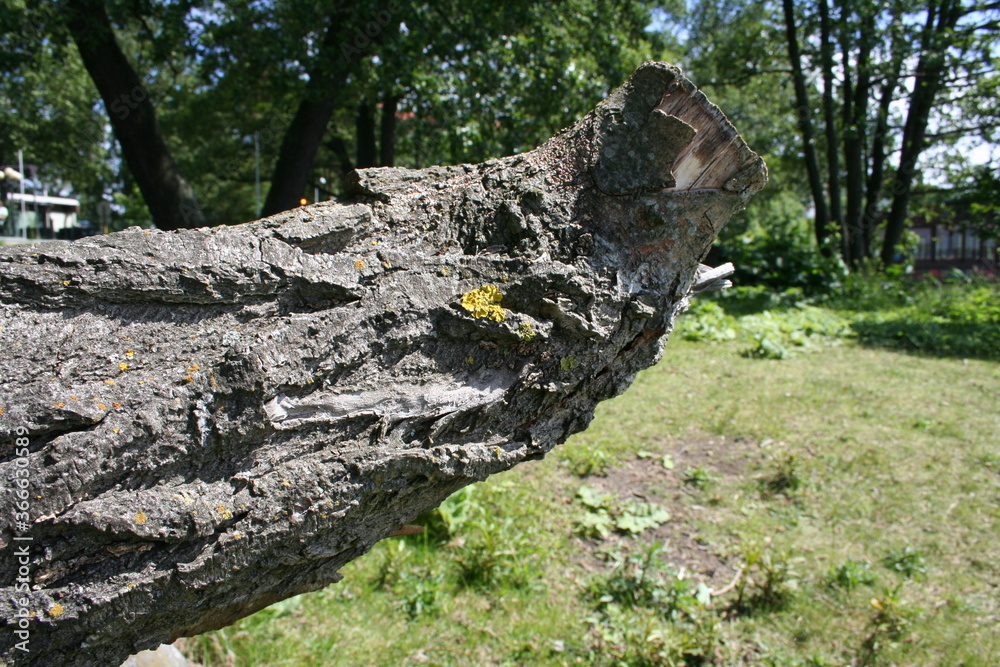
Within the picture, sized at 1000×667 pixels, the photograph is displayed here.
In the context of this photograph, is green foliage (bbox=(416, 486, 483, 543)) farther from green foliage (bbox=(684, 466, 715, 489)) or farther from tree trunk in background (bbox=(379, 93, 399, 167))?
tree trunk in background (bbox=(379, 93, 399, 167))

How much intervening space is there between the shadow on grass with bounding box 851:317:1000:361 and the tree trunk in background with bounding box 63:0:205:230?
32.1ft

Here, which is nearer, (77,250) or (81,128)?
(77,250)

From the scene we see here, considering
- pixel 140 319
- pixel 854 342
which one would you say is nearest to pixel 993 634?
pixel 140 319

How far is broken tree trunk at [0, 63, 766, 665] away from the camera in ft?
4.62

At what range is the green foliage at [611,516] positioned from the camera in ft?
14.8


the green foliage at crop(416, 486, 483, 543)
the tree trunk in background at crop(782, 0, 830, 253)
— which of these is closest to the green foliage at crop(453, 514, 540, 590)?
the green foliage at crop(416, 486, 483, 543)

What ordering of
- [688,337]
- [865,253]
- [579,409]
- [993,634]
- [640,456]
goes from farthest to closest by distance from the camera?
[865,253], [688,337], [640,456], [993,634], [579,409]

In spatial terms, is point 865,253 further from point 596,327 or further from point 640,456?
point 596,327

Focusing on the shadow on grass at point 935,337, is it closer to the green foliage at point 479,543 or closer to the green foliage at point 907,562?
the green foliage at point 907,562

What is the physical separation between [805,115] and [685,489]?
12.9 metres

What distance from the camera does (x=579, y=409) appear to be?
6.51 ft

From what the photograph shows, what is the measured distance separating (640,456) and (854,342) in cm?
620

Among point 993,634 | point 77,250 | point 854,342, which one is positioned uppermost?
point 77,250

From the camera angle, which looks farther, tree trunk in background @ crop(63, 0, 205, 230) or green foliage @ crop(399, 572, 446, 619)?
tree trunk in background @ crop(63, 0, 205, 230)
